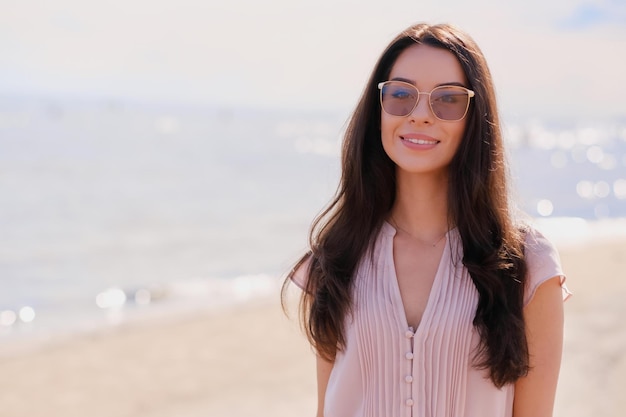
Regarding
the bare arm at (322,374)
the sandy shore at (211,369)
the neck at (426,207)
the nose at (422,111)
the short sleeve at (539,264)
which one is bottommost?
the sandy shore at (211,369)

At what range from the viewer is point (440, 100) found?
8.77 ft

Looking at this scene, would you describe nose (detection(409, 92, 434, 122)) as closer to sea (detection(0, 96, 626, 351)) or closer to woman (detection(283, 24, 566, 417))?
woman (detection(283, 24, 566, 417))

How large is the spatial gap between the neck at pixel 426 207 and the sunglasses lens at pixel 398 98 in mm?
263

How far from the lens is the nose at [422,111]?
268 cm

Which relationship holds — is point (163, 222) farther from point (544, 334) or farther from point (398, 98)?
point (544, 334)

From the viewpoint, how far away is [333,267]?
113 inches

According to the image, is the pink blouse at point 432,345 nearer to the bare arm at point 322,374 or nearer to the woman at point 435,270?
the woman at point 435,270

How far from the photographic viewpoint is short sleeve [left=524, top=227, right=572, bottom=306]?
8.48ft

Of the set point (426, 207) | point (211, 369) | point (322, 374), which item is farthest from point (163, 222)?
point (426, 207)

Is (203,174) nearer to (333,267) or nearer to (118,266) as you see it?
(118,266)

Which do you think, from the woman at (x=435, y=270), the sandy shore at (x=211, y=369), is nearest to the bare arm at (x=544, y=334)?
the woman at (x=435, y=270)

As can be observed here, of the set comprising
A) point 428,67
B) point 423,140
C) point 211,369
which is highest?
point 428,67

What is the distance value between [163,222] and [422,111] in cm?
1745

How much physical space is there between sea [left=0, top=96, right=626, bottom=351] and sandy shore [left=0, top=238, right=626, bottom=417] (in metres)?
0.96
